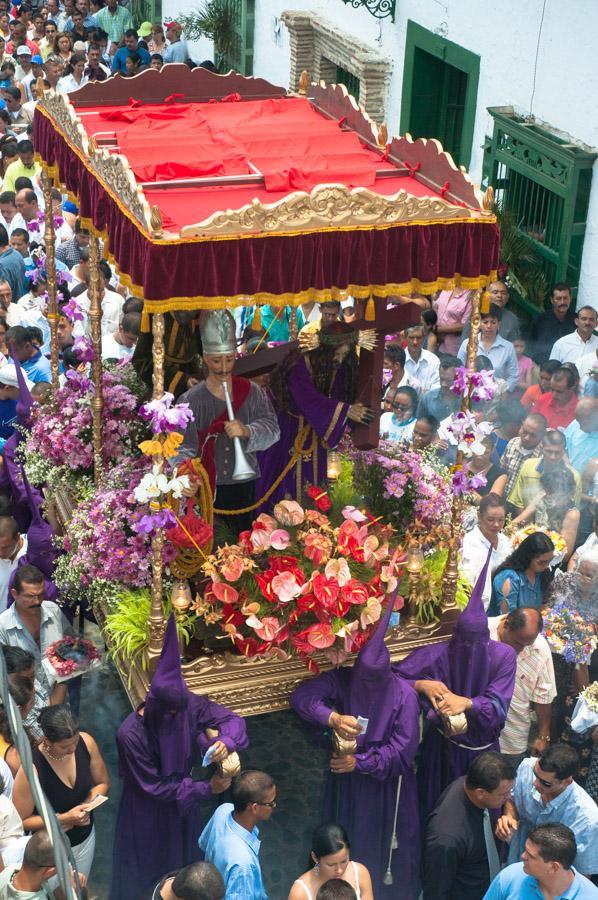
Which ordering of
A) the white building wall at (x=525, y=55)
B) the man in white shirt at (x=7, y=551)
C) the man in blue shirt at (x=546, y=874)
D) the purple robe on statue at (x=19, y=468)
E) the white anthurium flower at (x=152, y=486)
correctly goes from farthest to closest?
the white building wall at (x=525, y=55)
the purple robe on statue at (x=19, y=468)
the man in white shirt at (x=7, y=551)
the white anthurium flower at (x=152, y=486)
the man in blue shirt at (x=546, y=874)

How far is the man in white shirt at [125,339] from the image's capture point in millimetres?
9914

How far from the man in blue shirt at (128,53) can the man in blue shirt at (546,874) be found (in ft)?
57.2

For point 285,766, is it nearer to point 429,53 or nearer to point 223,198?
point 223,198

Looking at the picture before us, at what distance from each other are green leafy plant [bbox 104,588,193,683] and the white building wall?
602 centimetres

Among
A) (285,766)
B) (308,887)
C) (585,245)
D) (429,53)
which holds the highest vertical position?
(429,53)

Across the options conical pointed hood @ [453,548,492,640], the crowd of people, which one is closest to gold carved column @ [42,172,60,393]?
the crowd of people

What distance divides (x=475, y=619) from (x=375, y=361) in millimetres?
1689

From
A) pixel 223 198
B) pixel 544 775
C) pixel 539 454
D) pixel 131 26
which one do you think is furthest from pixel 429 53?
pixel 131 26

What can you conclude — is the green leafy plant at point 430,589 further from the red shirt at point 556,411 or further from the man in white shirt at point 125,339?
the man in white shirt at point 125,339

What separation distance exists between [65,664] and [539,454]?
152 inches

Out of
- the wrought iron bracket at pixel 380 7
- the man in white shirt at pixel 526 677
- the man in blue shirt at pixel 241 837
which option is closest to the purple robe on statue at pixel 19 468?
the man in blue shirt at pixel 241 837

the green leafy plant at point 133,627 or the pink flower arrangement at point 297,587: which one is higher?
the pink flower arrangement at point 297,587

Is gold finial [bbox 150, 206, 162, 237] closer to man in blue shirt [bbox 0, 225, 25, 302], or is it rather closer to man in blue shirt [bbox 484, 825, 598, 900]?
man in blue shirt [bbox 484, 825, 598, 900]

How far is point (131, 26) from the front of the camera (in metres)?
23.9
